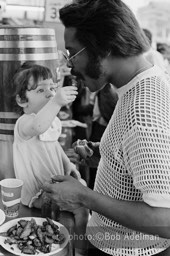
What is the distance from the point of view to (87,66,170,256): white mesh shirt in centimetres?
85

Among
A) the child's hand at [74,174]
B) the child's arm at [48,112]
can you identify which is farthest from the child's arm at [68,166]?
the child's arm at [48,112]

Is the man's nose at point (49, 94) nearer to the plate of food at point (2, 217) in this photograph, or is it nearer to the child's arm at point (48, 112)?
the child's arm at point (48, 112)

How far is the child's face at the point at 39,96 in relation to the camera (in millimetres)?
1272

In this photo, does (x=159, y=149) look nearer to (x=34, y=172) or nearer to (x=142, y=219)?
(x=142, y=219)

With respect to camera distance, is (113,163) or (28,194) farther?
(28,194)

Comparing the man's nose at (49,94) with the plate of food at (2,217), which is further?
the man's nose at (49,94)

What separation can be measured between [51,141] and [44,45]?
0.39 meters

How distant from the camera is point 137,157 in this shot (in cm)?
87

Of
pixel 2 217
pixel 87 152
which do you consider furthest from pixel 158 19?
pixel 2 217

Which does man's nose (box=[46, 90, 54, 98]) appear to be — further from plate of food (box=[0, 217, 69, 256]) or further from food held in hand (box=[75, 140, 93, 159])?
plate of food (box=[0, 217, 69, 256])

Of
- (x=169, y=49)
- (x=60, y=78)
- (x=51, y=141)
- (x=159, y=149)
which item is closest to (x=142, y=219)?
(x=159, y=149)

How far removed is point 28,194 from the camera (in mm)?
1330

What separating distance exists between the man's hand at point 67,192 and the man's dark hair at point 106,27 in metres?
0.40

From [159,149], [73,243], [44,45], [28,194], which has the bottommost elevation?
[73,243]
